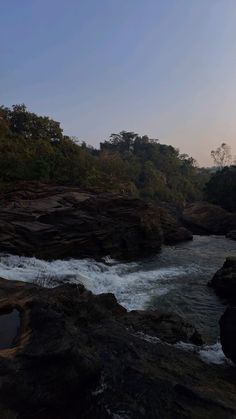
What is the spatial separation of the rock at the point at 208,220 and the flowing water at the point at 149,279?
63.7 ft

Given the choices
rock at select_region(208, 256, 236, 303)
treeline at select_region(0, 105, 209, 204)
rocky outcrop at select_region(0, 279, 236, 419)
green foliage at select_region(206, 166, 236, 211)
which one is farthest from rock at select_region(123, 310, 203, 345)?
green foliage at select_region(206, 166, 236, 211)

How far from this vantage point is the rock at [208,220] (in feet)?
159

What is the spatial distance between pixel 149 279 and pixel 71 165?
89.0 feet

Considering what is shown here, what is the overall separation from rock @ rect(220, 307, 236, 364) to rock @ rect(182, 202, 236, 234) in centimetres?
3925

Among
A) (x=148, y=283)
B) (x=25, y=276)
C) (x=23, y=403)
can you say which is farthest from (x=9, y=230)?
(x=23, y=403)

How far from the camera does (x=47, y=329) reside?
807cm

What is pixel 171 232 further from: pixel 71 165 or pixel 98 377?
pixel 98 377

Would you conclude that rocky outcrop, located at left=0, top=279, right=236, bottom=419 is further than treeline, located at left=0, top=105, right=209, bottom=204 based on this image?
No

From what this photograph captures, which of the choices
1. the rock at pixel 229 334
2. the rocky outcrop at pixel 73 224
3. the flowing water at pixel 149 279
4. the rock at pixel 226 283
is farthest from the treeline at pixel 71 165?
the rock at pixel 229 334

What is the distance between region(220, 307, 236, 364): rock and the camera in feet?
31.4

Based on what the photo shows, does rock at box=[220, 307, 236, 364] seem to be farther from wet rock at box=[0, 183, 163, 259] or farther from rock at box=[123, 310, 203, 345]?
wet rock at box=[0, 183, 163, 259]

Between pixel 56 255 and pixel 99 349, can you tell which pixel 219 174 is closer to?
pixel 56 255

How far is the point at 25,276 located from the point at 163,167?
309 feet

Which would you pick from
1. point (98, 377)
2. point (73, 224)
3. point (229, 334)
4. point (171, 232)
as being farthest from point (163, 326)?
point (171, 232)
